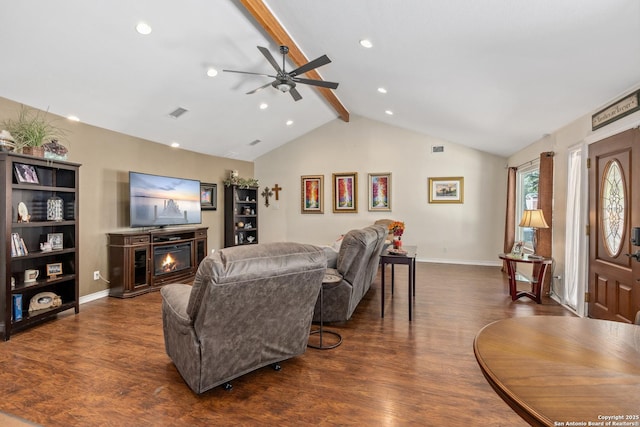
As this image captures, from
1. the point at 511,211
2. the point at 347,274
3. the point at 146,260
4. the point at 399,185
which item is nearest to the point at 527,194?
the point at 511,211

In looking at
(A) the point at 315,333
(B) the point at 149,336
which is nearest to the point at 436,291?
(A) the point at 315,333

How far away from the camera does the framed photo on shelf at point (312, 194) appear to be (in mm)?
8227

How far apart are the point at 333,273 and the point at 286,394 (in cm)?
138

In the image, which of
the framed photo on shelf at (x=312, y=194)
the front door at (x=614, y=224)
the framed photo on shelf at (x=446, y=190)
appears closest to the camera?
the front door at (x=614, y=224)

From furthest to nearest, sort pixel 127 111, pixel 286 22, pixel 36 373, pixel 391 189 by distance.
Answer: pixel 391 189
pixel 127 111
pixel 286 22
pixel 36 373

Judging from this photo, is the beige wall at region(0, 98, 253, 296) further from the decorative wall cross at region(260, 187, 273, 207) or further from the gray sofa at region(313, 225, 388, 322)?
the gray sofa at region(313, 225, 388, 322)

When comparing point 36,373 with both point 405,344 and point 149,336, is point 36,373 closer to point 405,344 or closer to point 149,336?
point 149,336

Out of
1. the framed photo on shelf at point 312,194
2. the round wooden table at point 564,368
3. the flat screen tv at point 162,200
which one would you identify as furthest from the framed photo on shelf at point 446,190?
the round wooden table at point 564,368

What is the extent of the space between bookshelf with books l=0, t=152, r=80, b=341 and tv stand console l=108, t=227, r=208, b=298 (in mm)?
790

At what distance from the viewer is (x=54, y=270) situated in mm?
3750

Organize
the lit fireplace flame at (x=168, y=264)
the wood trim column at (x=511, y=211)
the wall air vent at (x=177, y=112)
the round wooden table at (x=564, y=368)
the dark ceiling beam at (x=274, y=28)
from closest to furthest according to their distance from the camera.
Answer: the round wooden table at (x=564, y=368)
the dark ceiling beam at (x=274, y=28)
the wall air vent at (x=177, y=112)
the lit fireplace flame at (x=168, y=264)
the wood trim column at (x=511, y=211)

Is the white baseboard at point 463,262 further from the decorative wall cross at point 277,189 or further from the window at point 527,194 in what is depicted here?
the decorative wall cross at point 277,189

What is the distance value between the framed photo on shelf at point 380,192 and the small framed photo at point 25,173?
6146 millimetres

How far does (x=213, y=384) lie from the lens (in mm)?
2135
